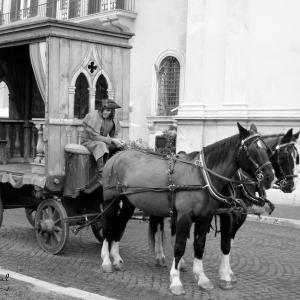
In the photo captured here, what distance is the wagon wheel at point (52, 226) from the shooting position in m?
7.99

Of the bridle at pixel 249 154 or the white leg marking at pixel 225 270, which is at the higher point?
the bridle at pixel 249 154

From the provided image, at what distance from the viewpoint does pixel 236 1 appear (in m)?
15.3

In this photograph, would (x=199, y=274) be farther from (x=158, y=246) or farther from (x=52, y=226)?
(x=52, y=226)

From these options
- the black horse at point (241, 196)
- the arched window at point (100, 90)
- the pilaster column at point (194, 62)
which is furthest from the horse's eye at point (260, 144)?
the pilaster column at point (194, 62)

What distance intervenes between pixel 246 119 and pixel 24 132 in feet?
20.4

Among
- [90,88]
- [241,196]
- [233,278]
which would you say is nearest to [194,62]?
[90,88]

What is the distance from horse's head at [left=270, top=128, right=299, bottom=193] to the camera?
616 centimetres

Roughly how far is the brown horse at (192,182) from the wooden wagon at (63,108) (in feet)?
3.89

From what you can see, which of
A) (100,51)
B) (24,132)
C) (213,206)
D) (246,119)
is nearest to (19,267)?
(213,206)

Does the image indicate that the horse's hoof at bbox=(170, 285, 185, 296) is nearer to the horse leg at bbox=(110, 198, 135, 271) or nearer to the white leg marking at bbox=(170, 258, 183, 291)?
the white leg marking at bbox=(170, 258, 183, 291)

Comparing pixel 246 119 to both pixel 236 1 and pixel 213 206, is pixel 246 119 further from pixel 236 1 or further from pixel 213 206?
pixel 213 206

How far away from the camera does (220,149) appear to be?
6453 mm

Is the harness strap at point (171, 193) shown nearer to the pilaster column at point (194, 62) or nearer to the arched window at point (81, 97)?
the arched window at point (81, 97)

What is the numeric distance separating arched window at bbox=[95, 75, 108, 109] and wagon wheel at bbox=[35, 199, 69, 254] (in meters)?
1.78
